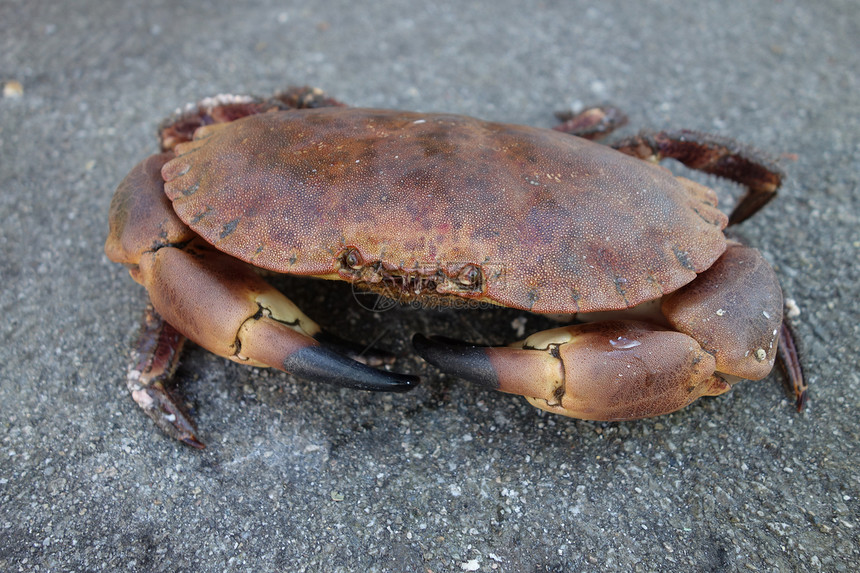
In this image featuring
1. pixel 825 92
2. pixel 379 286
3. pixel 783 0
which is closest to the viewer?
pixel 379 286

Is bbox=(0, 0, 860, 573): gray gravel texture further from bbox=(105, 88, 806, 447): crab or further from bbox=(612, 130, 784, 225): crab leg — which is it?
bbox=(612, 130, 784, 225): crab leg

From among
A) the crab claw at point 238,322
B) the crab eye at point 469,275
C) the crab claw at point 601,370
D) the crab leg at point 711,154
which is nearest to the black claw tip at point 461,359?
the crab claw at point 601,370

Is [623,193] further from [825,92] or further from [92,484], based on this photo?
[825,92]

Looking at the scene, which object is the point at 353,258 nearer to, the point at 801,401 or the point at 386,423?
the point at 386,423

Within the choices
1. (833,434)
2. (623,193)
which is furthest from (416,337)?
(833,434)

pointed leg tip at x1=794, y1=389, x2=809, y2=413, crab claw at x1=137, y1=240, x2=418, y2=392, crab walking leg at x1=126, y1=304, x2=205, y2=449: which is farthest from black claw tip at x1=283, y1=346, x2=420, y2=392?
pointed leg tip at x1=794, y1=389, x2=809, y2=413

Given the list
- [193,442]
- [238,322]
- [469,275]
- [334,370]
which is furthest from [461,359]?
[193,442]
